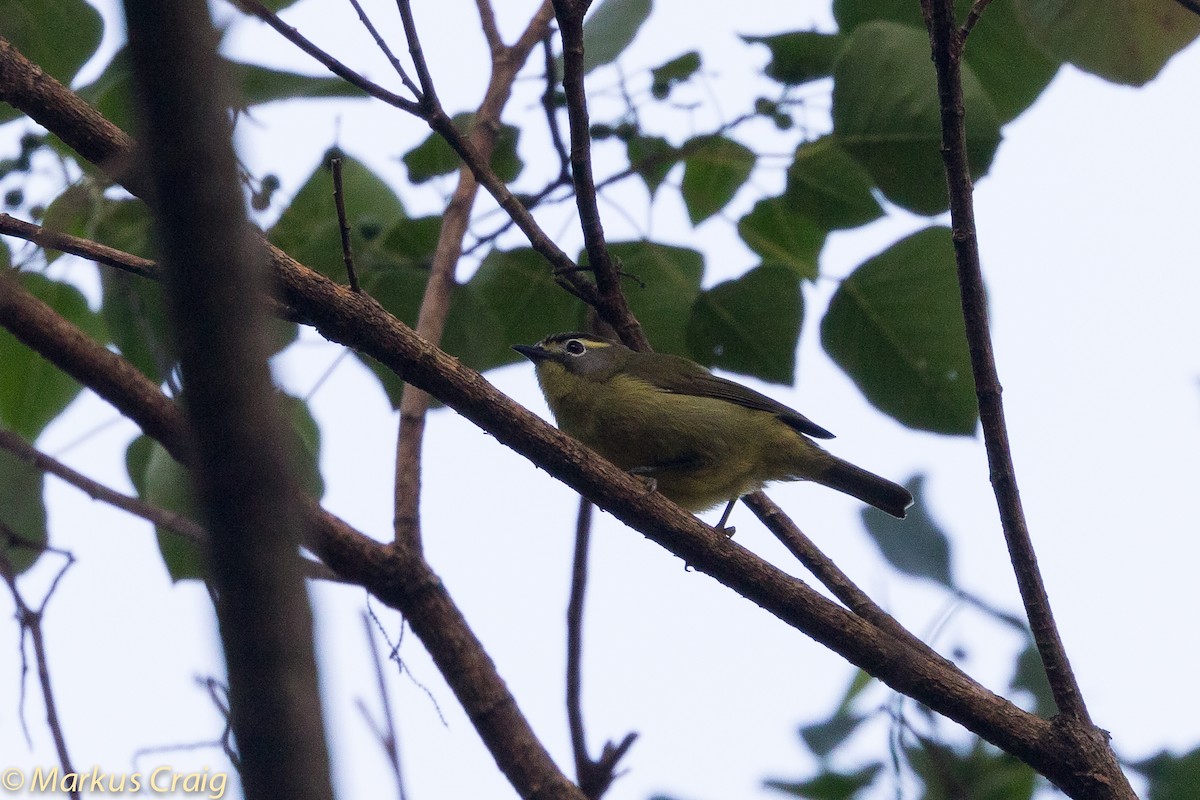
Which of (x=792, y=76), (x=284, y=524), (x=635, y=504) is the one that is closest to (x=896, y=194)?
(x=792, y=76)

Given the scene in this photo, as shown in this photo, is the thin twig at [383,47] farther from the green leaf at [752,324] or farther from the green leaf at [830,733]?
the green leaf at [830,733]

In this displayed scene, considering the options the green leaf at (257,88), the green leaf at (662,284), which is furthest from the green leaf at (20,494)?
the green leaf at (662,284)

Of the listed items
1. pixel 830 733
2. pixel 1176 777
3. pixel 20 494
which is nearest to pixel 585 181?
pixel 830 733

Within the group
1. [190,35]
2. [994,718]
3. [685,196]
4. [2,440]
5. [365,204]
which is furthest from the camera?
[365,204]

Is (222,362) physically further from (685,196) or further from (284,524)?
(685,196)

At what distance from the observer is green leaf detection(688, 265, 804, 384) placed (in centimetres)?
424

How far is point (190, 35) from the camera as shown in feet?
2.63

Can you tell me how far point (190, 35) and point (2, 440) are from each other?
11.9ft

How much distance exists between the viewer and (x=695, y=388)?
552cm

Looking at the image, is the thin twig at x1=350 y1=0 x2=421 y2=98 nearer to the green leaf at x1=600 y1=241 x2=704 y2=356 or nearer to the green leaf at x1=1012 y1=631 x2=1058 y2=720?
the green leaf at x1=600 y1=241 x2=704 y2=356

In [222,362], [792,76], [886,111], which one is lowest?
[222,362]

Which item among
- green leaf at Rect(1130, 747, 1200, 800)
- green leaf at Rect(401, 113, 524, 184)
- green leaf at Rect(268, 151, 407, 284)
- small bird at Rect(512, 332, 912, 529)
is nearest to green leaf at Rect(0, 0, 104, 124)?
green leaf at Rect(268, 151, 407, 284)

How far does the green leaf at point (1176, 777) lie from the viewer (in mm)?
3805

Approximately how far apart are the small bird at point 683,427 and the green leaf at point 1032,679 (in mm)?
964
